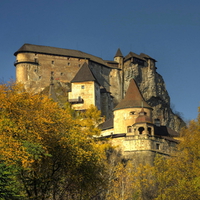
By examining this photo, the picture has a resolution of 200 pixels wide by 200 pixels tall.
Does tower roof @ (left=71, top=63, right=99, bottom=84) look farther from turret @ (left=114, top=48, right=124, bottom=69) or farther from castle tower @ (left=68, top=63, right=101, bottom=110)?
turret @ (left=114, top=48, right=124, bottom=69)

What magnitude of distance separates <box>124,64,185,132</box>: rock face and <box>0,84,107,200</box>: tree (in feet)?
219

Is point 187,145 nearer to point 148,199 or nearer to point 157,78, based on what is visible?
point 148,199

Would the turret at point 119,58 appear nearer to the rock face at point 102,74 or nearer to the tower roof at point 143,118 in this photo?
the rock face at point 102,74

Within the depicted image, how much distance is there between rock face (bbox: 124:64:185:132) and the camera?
334ft

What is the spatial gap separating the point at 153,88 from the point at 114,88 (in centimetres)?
886

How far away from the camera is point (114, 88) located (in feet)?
346

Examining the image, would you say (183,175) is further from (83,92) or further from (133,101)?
(83,92)

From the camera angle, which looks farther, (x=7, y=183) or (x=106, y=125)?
(x=106, y=125)

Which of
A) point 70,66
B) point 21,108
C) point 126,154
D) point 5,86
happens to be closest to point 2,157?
point 21,108

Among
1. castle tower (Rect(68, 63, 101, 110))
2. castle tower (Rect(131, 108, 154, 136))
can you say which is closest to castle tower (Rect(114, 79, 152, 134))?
castle tower (Rect(131, 108, 154, 136))

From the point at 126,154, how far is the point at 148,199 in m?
14.1

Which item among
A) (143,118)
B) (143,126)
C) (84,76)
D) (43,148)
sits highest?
(84,76)

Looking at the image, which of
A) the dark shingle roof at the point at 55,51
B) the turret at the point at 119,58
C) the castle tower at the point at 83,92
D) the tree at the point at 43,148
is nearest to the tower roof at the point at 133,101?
the castle tower at the point at 83,92

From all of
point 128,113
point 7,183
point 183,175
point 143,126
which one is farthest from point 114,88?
point 7,183
